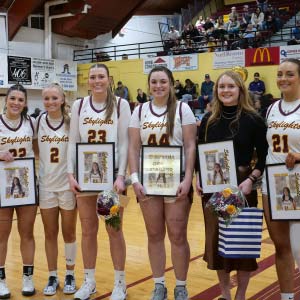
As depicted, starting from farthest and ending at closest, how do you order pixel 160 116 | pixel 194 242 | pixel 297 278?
pixel 194 242, pixel 297 278, pixel 160 116

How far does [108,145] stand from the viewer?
10.1ft

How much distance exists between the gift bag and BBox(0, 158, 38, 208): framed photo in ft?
4.57

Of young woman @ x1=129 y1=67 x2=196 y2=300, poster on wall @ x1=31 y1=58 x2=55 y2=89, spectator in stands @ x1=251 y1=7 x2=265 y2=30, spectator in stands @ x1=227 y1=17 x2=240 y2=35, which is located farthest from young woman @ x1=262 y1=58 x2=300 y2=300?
poster on wall @ x1=31 y1=58 x2=55 y2=89

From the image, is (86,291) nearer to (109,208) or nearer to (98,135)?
(109,208)

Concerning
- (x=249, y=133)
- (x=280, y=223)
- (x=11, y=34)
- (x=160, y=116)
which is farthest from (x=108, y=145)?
(x=11, y=34)

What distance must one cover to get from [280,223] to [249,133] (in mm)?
547

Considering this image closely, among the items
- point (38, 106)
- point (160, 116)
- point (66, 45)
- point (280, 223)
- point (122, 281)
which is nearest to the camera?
point (280, 223)

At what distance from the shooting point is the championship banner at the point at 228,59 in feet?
42.2

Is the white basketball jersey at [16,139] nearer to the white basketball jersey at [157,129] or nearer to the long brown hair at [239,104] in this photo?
the white basketball jersey at [157,129]

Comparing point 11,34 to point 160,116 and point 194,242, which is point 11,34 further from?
point 160,116

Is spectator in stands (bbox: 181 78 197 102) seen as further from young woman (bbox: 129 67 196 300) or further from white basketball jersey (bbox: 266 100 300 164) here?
white basketball jersey (bbox: 266 100 300 164)

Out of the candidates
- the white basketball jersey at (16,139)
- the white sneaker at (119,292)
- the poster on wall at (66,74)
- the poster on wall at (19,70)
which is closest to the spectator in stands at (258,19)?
the poster on wall at (66,74)

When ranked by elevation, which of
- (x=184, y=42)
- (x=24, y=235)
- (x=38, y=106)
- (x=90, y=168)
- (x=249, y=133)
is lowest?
(x=24, y=235)

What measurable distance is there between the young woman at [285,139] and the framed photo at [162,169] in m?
0.56
